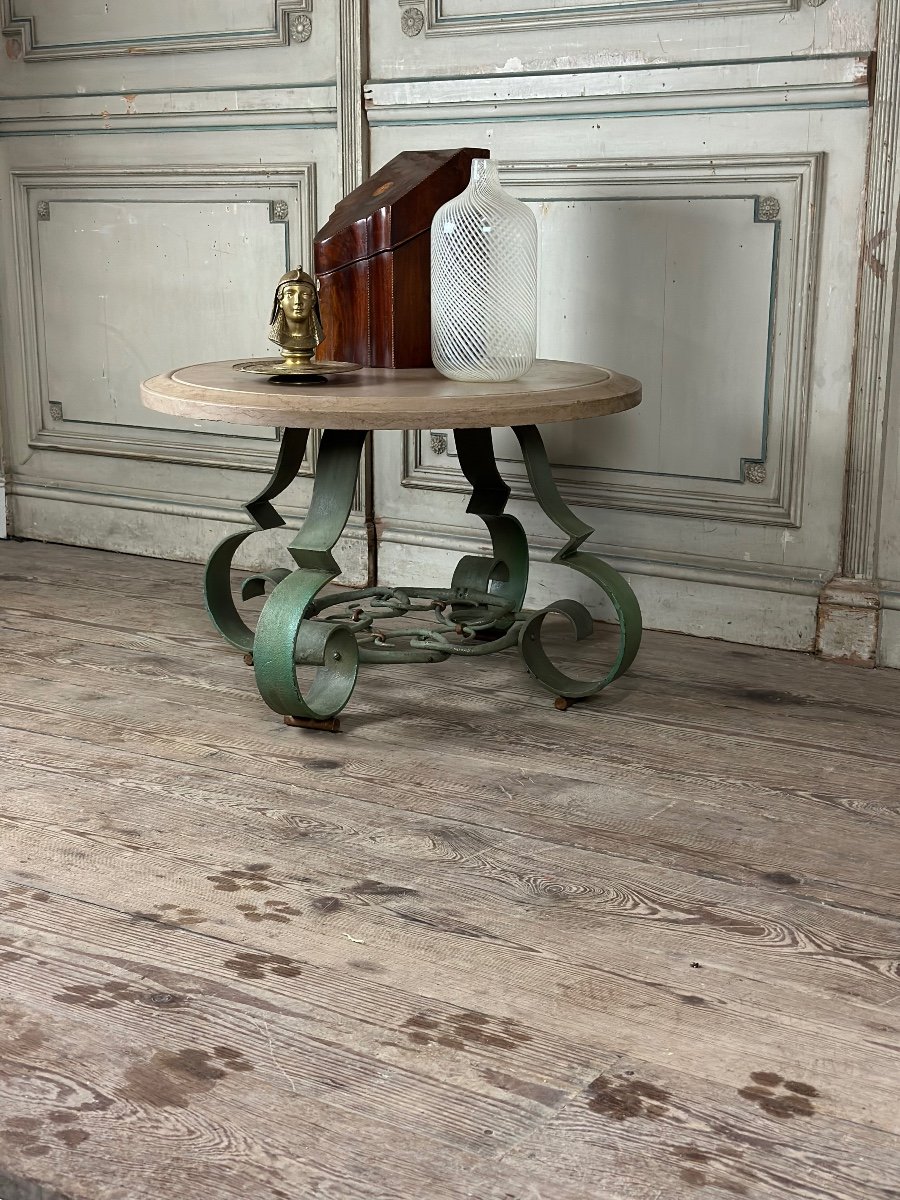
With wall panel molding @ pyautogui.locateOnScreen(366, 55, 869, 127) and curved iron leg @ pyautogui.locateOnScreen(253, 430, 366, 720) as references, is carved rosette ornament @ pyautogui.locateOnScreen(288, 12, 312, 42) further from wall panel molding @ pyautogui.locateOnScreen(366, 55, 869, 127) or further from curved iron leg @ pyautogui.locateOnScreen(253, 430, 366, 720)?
curved iron leg @ pyautogui.locateOnScreen(253, 430, 366, 720)

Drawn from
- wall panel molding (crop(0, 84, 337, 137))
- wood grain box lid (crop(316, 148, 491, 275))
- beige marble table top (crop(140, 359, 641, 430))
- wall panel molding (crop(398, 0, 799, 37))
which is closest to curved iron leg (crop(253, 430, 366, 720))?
beige marble table top (crop(140, 359, 641, 430))

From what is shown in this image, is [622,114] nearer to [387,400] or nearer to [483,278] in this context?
[483,278]

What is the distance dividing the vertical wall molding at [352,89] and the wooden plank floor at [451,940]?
109 centimetres

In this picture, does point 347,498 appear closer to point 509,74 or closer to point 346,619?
point 346,619

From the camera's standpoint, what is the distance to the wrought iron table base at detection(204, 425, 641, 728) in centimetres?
197

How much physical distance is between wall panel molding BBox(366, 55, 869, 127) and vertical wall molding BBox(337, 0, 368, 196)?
3cm

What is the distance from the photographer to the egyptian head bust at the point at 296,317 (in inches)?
80.0

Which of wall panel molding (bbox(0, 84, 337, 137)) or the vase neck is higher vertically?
wall panel molding (bbox(0, 84, 337, 137))

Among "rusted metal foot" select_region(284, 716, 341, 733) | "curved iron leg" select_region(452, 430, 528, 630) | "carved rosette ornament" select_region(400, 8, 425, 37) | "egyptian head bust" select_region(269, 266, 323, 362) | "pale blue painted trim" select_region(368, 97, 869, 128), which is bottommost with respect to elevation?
"rusted metal foot" select_region(284, 716, 341, 733)

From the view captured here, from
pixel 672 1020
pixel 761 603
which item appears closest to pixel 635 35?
pixel 761 603

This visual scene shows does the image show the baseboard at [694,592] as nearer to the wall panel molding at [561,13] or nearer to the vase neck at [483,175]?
the vase neck at [483,175]

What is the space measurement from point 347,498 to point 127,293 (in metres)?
1.38

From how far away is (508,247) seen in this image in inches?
80.6

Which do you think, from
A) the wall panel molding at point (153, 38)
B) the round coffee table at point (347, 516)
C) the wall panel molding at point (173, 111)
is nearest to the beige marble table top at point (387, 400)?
the round coffee table at point (347, 516)
